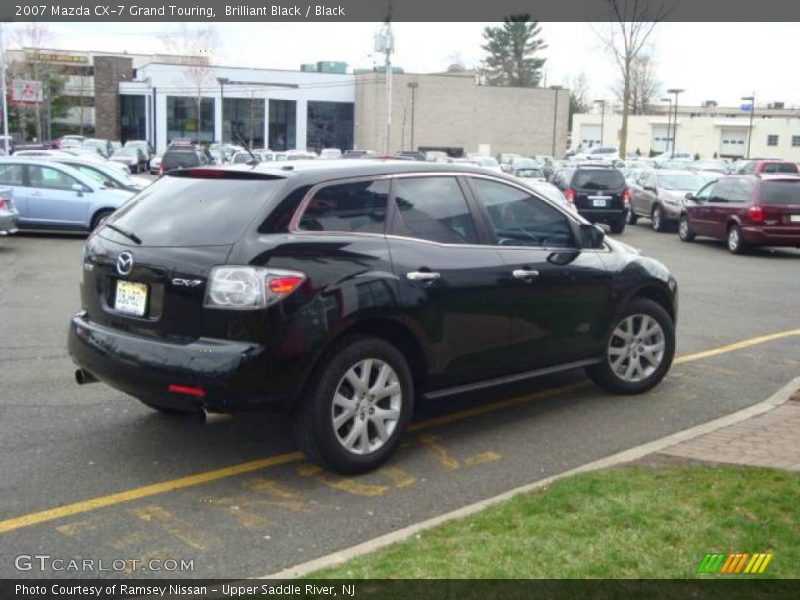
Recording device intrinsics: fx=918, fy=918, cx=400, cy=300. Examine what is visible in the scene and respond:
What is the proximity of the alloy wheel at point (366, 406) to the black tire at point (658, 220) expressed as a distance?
2031cm

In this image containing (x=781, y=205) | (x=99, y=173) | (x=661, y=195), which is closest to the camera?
(x=781, y=205)

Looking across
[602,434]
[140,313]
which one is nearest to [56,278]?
[140,313]

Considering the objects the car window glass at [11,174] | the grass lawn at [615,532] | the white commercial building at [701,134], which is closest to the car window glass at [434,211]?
the grass lawn at [615,532]

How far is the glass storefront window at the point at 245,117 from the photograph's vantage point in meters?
77.2

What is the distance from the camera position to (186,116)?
7638 cm

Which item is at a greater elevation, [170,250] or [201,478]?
[170,250]

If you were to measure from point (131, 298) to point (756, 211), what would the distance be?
15685mm

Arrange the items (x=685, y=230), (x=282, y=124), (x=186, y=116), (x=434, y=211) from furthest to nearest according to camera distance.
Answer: (x=282, y=124) < (x=186, y=116) < (x=685, y=230) < (x=434, y=211)

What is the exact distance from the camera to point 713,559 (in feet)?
13.1

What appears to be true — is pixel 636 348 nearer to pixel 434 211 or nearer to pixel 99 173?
pixel 434 211

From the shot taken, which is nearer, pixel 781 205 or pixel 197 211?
pixel 197 211

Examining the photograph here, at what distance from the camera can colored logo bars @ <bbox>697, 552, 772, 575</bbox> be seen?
387 cm

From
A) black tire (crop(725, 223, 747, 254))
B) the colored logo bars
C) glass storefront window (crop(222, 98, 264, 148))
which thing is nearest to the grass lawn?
the colored logo bars

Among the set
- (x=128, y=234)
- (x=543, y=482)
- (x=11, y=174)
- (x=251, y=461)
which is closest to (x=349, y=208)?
(x=128, y=234)
